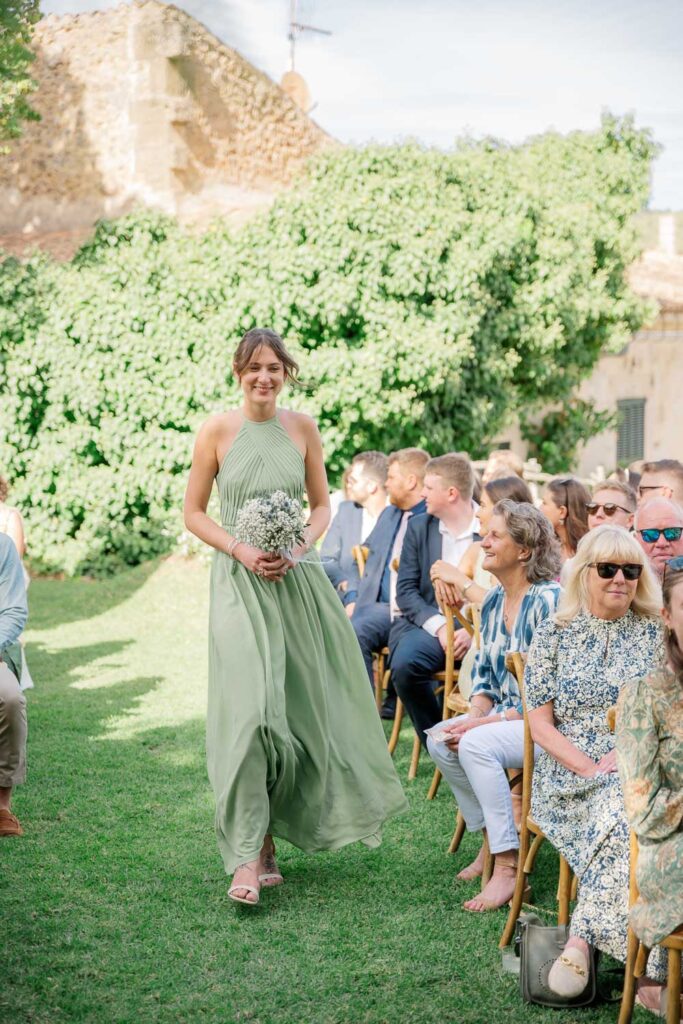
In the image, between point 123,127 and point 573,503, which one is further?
point 123,127

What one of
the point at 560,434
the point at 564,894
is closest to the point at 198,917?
the point at 564,894

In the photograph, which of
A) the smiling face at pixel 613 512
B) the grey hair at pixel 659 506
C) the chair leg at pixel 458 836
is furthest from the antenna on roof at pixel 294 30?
the chair leg at pixel 458 836

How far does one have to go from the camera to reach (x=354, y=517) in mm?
9195

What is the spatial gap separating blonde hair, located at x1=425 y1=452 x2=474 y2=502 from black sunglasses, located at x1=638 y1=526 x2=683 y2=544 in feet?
4.64

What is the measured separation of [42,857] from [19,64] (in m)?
8.66

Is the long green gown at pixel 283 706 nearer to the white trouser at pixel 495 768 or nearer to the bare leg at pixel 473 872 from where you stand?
the bare leg at pixel 473 872

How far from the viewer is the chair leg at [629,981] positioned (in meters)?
3.47

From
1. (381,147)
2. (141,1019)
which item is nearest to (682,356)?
(381,147)

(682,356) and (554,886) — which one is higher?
(682,356)

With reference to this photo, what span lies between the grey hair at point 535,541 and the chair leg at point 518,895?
111 centimetres

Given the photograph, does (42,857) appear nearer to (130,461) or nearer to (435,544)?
(435,544)

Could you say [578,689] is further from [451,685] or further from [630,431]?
[630,431]

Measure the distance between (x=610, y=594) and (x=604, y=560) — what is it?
14 centimetres

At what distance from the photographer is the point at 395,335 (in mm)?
14391
